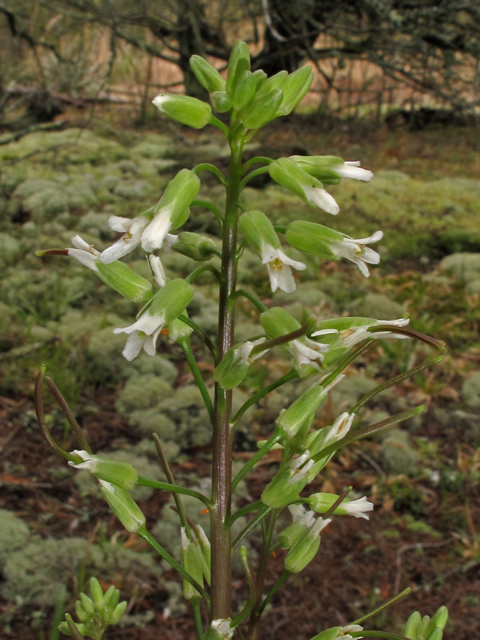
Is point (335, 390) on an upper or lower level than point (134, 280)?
lower

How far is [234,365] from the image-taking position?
3.31ft

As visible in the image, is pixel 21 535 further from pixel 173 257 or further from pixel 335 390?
pixel 173 257

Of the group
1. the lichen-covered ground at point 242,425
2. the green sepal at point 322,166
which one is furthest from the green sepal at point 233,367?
the lichen-covered ground at point 242,425

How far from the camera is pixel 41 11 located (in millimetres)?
8938

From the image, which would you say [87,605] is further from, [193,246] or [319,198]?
[319,198]

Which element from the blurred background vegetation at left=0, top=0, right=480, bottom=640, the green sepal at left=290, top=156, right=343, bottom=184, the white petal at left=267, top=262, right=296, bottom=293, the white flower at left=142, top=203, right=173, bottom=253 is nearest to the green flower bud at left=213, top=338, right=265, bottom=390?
the white petal at left=267, top=262, right=296, bottom=293

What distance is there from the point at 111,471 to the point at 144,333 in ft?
0.79

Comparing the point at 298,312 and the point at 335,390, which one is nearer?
the point at 335,390

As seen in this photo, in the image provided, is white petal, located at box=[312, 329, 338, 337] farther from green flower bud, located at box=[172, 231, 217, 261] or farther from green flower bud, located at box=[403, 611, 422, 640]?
green flower bud, located at box=[403, 611, 422, 640]

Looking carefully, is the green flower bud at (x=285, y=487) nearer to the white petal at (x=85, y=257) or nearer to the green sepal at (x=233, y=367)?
the green sepal at (x=233, y=367)

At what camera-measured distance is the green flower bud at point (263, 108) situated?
1024 millimetres

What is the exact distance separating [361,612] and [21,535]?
1.63 metres

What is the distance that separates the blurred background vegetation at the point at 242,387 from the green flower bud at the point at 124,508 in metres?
1.67

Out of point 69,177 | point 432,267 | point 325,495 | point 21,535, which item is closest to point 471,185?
point 432,267
